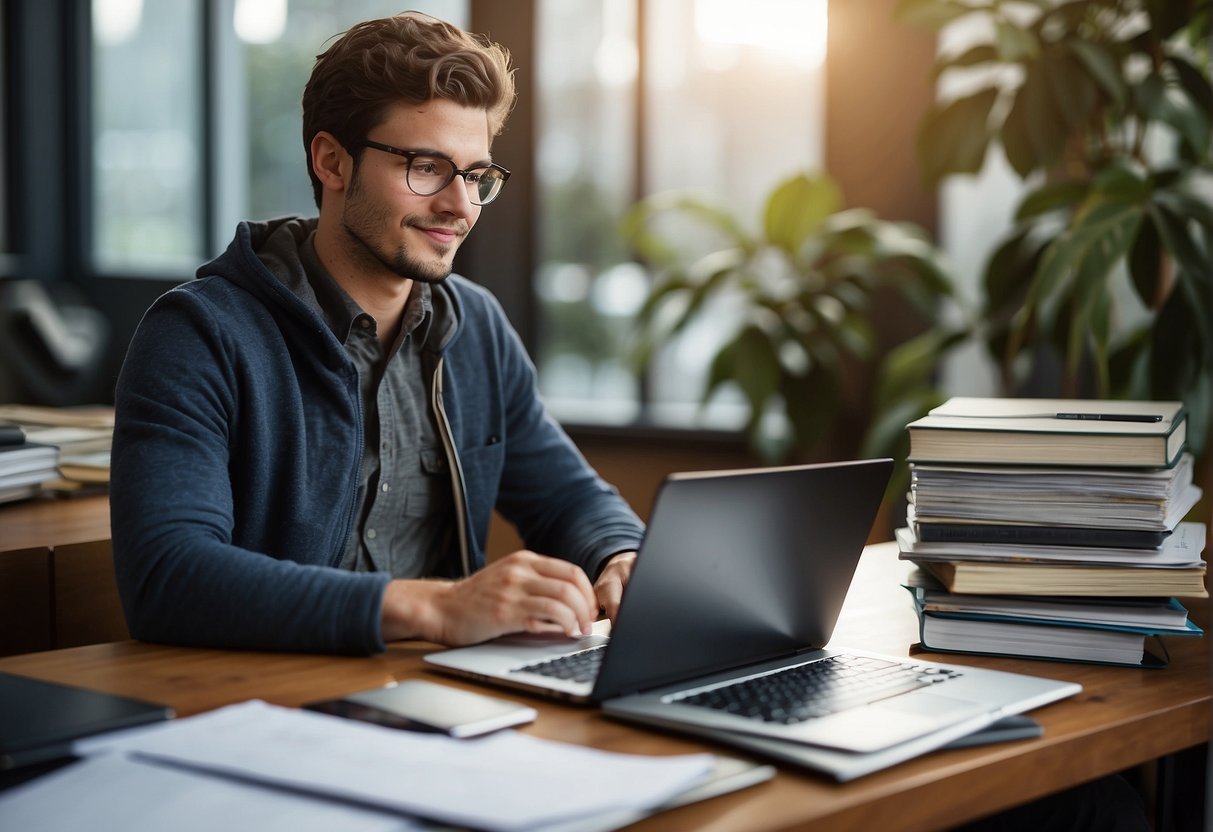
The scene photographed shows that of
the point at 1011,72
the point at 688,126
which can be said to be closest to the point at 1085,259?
the point at 1011,72

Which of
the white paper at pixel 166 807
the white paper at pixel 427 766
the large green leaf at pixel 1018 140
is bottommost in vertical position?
the white paper at pixel 166 807

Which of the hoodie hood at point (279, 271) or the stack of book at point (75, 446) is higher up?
the hoodie hood at point (279, 271)

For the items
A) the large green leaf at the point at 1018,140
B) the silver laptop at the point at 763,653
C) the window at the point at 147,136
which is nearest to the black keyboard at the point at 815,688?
the silver laptop at the point at 763,653

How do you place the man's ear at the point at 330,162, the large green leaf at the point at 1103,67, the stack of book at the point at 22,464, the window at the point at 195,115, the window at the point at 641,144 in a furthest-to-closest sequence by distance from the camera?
the window at the point at 195,115 < the window at the point at 641,144 < the large green leaf at the point at 1103,67 < the stack of book at the point at 22,464 < the man's ear at the point at 330,162

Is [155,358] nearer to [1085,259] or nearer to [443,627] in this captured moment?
[443,627]

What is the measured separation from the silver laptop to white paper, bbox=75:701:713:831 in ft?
0.34

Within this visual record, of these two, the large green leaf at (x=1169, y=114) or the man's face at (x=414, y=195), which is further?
the large green leaf at (x=1169, y=114)

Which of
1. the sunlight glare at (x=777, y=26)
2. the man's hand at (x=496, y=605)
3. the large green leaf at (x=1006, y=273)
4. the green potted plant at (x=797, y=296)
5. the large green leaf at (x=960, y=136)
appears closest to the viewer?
the man's hand at (x=496, y=605)

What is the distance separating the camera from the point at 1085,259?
7.68 ft

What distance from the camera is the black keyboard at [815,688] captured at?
1.05 metres

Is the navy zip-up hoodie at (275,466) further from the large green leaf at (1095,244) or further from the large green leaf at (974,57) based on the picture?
the large green leaf at (974,57)

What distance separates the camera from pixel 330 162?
1780 millimetres

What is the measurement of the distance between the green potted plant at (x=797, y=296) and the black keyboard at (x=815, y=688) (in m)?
2.18

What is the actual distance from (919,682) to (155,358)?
88cm
